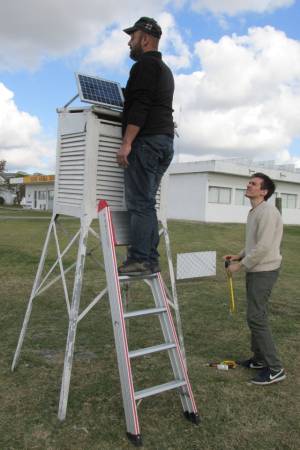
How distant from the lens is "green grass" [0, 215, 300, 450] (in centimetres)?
367

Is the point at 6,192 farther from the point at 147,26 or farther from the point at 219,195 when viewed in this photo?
the point at 147,26

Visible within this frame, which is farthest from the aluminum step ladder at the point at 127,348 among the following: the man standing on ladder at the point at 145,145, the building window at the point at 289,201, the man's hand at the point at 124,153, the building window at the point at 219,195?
the building window at the point at 289,201

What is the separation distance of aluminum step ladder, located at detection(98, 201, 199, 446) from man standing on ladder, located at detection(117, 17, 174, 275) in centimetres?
19

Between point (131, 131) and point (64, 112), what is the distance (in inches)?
50.3

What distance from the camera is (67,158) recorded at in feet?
15.8

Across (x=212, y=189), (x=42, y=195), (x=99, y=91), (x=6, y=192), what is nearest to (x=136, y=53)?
(x=99, y=91)

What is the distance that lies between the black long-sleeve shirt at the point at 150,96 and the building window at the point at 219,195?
34.2 meters

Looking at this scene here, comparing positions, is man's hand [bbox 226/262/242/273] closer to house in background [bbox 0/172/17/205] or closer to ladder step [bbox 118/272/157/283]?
ladder step [bbox 118/272/157/283]

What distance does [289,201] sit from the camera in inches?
1797

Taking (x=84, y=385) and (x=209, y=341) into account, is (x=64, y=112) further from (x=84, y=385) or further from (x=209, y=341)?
(x=209, y=341)

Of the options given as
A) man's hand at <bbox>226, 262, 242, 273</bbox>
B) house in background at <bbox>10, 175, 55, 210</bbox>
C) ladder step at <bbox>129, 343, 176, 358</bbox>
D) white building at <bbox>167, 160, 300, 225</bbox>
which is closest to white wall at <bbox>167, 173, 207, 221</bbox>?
white building at <bbox>167, 160, 300, 225</bbox>

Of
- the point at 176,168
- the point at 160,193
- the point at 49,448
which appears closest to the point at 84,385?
the point at 49,448

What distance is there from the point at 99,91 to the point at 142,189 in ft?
4.13

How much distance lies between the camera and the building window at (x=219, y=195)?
38125 mm
